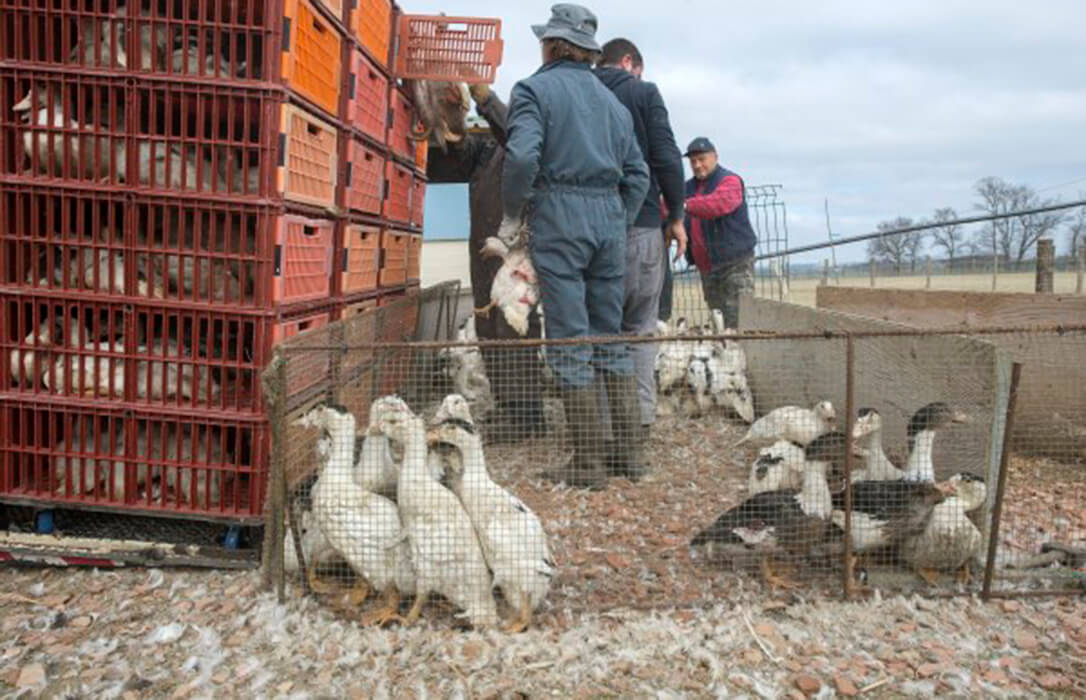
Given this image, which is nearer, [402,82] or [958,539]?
[958,539]

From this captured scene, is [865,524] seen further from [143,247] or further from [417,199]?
[417,199]

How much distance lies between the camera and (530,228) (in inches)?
167

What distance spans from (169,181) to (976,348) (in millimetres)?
3418

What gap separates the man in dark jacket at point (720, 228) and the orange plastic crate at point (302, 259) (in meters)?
3.82

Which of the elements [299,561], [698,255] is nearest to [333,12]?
[299,561]

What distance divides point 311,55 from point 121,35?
2.50 feet

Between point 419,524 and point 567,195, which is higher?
point 567,195

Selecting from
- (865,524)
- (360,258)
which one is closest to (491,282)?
(360,258)

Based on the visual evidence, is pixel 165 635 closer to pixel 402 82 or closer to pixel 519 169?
pixel 519 169

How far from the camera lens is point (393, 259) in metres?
5.84

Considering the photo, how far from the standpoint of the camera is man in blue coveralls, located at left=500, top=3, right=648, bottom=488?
13.3ft

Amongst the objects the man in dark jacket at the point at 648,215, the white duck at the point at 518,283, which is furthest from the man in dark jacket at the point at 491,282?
the man in dark jacket at the point at 648,215

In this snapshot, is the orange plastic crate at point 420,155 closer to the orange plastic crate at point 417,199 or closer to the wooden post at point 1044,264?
the orange plastic crate at point 417,199

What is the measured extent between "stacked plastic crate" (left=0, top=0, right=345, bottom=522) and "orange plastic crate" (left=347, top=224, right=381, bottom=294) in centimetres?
98
